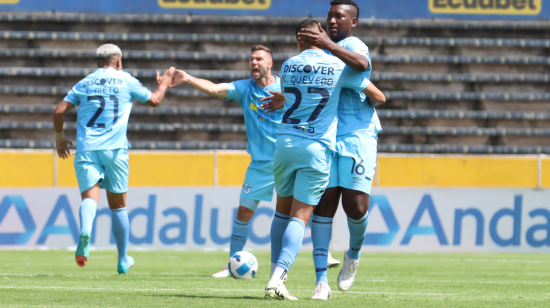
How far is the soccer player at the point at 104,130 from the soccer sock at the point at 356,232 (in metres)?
2.55

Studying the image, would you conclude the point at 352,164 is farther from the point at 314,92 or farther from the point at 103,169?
the point at 103,169

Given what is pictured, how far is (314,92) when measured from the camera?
16.3 ft

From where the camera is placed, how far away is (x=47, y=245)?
1205cm

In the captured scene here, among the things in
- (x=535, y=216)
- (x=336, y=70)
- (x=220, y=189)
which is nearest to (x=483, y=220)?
(x=535, y=216)

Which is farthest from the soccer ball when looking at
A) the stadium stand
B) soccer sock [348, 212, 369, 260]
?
the stadium stand

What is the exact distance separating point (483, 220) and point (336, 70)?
25.8 feet

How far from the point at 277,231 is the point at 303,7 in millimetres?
11681

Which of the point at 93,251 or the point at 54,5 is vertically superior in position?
the point at 54,5

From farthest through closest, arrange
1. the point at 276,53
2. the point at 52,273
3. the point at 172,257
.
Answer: the point at 276,53
the point at 172,257
the point at 52,273

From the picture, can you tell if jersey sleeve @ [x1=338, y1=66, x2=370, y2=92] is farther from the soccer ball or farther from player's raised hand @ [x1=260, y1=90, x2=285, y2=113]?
the soccer ball

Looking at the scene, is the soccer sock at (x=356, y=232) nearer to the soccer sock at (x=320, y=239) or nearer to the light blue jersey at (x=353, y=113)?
the soccer sock at (x=320, y=239)

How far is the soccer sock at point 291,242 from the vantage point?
486cm

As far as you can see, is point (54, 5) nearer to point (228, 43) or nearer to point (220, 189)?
point (228, 43)

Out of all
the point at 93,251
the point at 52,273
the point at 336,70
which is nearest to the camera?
the point at 336,70
